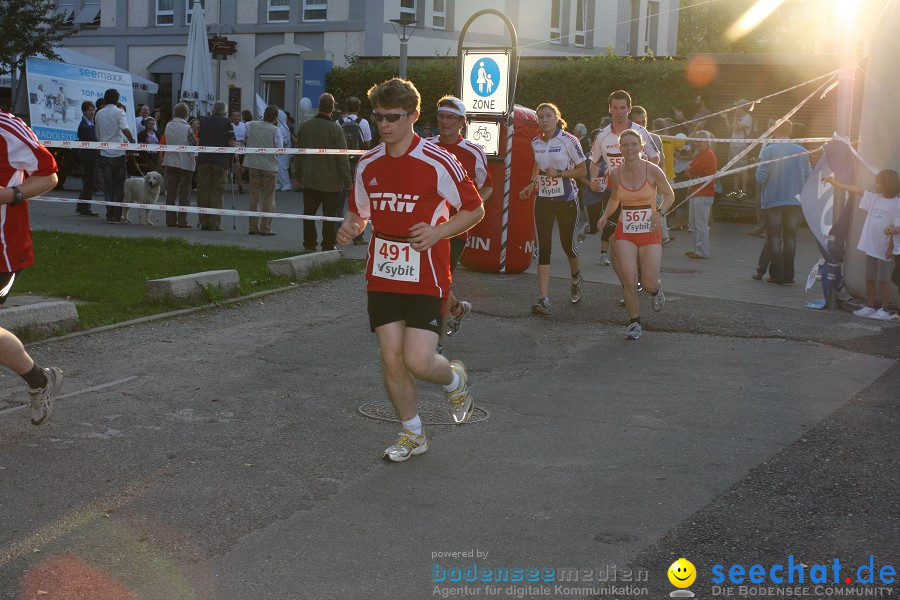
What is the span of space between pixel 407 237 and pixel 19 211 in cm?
220

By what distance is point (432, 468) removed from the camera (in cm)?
588

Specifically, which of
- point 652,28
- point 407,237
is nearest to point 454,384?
point 407,237

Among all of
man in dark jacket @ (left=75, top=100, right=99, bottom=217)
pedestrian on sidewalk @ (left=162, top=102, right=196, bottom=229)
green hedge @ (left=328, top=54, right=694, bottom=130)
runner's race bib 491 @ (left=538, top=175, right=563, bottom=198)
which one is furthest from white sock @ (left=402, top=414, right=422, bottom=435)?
green hedge @ (left=328, top=54, right=694, bottom=130)

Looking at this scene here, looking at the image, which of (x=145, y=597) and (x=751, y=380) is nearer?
(x=145, y=597)

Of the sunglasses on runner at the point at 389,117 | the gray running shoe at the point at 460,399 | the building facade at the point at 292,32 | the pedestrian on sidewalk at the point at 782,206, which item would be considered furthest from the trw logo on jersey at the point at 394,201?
the building facade at the point at 292,32

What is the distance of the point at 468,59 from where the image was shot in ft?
47.9

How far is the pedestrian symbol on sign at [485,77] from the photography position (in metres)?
14.3

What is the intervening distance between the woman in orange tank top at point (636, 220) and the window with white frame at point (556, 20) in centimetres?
3485

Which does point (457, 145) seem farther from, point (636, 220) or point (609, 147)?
point (609, 147)

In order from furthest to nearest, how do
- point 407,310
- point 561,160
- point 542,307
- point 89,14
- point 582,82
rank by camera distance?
point 89,14, point 582,82, point 561,160, point 542,307, point 407,310

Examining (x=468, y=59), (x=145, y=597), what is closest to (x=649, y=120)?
(x=468, y=59)

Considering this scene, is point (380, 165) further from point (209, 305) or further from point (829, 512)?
point (209, 305)

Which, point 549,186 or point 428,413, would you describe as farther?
point 549,186

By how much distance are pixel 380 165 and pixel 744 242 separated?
15.0 meters
